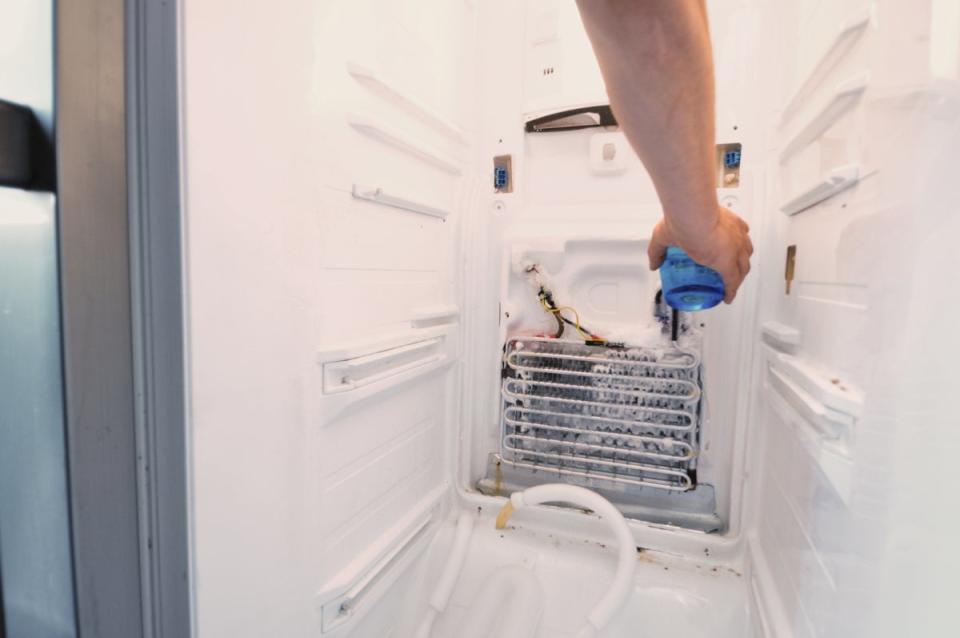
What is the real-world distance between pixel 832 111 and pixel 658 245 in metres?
0.36

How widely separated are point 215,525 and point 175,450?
0.15m

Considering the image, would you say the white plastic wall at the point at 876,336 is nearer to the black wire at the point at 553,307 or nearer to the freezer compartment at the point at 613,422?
the freezer compartment at the point at 613,422

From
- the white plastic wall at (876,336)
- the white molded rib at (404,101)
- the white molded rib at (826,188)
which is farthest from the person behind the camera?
the white molded rib at (404,101)

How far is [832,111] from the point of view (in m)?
0.81

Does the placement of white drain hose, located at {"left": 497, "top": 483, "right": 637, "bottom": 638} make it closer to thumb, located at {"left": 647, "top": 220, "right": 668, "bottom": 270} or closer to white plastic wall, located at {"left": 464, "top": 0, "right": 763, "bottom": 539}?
white plastic wall, located at {"left": 464, "top": 0, "right": 763, "bottom": 539}

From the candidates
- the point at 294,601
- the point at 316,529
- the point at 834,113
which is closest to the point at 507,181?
the point at 834,113

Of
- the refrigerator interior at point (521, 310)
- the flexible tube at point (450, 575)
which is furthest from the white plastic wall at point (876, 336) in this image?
the flexible tube at point (450, 575)

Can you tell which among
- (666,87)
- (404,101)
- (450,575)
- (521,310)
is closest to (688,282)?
(666,87)

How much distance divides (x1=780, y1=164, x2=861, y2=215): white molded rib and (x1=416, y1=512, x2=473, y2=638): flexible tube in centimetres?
129

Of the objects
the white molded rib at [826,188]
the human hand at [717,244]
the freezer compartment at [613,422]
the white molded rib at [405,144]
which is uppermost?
the white molded rib at [405,144]

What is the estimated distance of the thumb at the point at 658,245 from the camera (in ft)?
2.78

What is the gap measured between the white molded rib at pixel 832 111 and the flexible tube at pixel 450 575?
1.41 meters

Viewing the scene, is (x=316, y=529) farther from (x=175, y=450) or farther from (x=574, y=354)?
(x=574, y=354)

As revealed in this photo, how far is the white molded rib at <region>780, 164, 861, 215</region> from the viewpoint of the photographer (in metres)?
0.68
